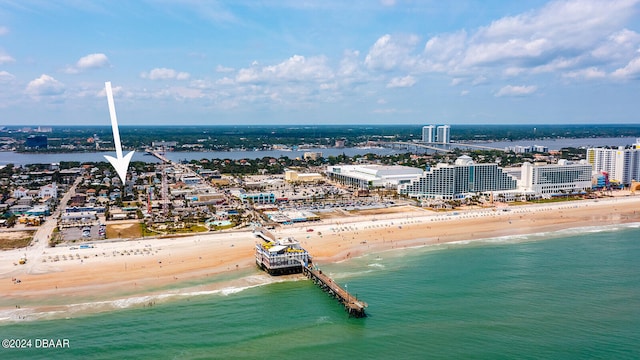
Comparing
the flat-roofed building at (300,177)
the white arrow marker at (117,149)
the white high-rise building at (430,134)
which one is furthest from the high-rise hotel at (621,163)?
the white high-rise building at (430,134)

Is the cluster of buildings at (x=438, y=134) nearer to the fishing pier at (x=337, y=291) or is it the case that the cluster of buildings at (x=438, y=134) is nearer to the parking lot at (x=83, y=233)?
the parking lot at (x=83, y=233)

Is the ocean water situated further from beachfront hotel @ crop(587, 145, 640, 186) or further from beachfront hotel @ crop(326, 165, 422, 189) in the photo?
beachfront hotel @ crop(587, 145, 640, 186)

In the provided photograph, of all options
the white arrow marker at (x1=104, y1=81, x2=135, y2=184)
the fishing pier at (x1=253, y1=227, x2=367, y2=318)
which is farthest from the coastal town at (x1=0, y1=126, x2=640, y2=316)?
the white arrow marker at (x1=104, y1=81, x2=135, y2=184)

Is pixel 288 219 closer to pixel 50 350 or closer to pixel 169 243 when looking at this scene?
pixel 169 243

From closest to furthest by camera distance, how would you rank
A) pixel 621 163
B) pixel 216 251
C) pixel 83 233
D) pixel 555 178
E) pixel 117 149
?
pixel 117 149
pixel 216 251
pixel 83 233
pixel 555 178
pixel 621 163

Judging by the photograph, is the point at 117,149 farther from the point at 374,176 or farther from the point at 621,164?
the point at 621,164

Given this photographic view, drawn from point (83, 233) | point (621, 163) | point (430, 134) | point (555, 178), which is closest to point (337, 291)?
point (83, 233)
